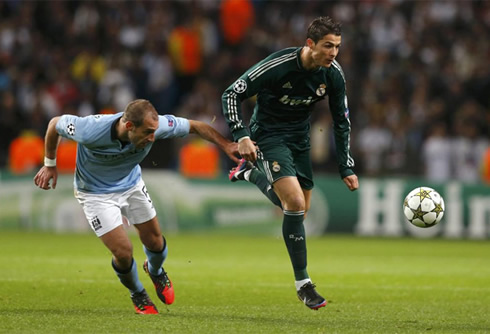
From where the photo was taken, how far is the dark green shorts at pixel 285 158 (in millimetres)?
8234

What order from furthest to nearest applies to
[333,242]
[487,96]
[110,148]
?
1. [487,96]
2. [333,242]
3. [110,148]

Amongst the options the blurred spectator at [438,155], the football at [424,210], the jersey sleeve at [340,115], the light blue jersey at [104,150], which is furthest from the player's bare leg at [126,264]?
the blurred spectator at [438,155]

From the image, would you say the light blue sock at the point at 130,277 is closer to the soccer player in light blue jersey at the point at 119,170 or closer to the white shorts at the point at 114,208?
the soccer player in light blue jersey at the point at 119,170

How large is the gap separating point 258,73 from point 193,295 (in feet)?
7.91

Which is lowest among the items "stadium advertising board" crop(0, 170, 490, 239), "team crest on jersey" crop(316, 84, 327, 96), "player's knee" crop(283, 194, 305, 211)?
"stadium advertising board" crop(0, 170, 490, 239)

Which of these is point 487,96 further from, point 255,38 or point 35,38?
point 35,38

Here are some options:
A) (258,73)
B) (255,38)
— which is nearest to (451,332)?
(258,73)

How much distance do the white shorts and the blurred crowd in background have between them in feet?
32.8

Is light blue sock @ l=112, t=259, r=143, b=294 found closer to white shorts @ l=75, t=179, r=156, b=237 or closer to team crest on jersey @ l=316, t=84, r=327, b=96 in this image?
white shorts @ l=75, t=179, r=156, b=237

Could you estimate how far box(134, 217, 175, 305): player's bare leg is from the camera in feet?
26.3

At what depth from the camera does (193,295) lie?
9234 mm

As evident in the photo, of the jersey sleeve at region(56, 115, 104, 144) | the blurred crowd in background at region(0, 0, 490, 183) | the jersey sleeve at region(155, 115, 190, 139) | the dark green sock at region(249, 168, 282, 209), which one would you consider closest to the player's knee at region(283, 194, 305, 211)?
the dark green sock at region(249, 168, 282, 209)

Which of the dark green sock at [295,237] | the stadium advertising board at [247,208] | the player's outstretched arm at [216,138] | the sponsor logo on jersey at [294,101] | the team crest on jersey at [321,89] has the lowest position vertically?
the stadium advertising board at [247,208]

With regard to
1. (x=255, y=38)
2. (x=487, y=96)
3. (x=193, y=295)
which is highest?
(x=255, y=38)
